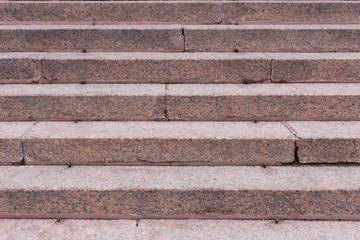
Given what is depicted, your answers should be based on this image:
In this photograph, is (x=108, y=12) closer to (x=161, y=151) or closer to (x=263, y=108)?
(x=161, y=151)

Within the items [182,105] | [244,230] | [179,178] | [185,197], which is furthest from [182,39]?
[244,230]

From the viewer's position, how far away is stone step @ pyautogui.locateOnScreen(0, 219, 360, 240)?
184 cm

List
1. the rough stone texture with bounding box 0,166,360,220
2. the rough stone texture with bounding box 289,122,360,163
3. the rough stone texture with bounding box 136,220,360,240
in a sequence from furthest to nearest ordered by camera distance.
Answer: the rough stone texture with bounding box 289,122,360,163 → the rough stone texture with bounding box 0,166,360,220 → the rough stone texture with bounding box 136,220,360,240

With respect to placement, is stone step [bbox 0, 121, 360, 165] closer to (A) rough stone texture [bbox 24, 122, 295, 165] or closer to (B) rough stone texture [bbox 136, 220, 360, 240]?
(A) rough stone texture [bbox 24, 122, 295, 165]

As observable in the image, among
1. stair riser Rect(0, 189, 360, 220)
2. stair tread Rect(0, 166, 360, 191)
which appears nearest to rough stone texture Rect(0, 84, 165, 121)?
stair tread Rect(0, 166, 360, 191)

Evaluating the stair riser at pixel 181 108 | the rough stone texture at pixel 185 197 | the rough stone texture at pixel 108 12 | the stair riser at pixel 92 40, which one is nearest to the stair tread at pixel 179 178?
the rough stone texture at pixel 185 197

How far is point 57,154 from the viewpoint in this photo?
2229mm

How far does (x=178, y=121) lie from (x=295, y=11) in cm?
209

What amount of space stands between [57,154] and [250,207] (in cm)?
156

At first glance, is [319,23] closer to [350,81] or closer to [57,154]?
[350,81]

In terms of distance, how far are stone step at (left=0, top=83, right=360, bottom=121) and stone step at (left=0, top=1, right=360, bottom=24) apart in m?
1.29

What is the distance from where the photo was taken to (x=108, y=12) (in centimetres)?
336

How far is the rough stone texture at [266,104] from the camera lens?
7.89ft

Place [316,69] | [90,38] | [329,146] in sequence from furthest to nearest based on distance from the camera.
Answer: [90,38] → [316,69] → [329,146]
